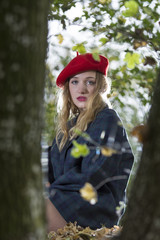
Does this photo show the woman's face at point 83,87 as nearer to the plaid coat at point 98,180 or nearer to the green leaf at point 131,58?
the plaid coat at point 98,180

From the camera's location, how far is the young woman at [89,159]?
250 centimetres

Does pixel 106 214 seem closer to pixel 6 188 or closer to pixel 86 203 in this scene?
pixel 86 203

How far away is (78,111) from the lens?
11.3 feet

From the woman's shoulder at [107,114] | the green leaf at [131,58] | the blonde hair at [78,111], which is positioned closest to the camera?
the green leaf at [131,58]

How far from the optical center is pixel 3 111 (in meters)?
0.91

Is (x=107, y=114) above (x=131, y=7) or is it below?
below

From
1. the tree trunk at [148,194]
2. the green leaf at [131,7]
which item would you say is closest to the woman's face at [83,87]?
the green leaf at [131,7]

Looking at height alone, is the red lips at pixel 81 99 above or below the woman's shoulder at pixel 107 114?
above

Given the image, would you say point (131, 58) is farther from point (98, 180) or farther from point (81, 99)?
point (81, 99)

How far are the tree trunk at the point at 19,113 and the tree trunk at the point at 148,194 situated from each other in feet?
0.99

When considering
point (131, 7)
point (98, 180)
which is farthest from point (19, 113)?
point (98, 180)

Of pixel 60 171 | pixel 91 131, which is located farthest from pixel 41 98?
pixel 60 171

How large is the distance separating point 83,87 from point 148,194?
2.26m

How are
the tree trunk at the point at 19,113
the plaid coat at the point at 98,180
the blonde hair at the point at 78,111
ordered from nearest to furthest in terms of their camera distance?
the tree trunk at the point at 19,113
the plaid coat at the point at 98,180
the blonde hair at the point at 78,111
